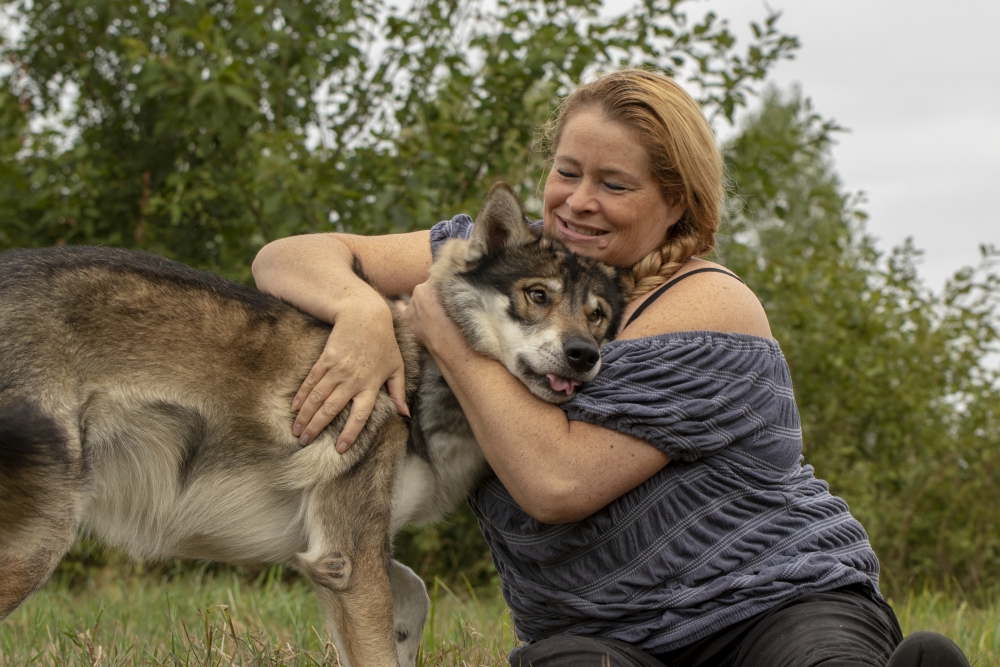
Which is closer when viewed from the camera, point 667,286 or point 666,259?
point 667,286

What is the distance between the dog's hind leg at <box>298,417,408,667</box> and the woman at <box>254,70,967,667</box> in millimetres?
195

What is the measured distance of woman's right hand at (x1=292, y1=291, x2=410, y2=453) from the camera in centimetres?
270

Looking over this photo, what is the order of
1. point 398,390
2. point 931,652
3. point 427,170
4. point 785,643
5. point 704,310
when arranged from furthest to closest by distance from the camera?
1. point 427,170
2. point 398,390
3. point 704,310
4. point 785,643
5. point 931,652

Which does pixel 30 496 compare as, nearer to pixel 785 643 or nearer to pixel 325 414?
pixel 325 414

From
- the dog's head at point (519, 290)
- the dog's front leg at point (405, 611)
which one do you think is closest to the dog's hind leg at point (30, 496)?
the dog's front leg at point (405, 611)

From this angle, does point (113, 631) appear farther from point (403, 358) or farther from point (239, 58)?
point (239, 58)

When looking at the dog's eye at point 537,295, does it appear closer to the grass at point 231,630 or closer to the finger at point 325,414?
the finger at point 325,414

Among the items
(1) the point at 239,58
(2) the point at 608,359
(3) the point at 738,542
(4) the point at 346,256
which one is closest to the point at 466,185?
(1) the point at 239,58

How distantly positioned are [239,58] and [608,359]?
3347mm

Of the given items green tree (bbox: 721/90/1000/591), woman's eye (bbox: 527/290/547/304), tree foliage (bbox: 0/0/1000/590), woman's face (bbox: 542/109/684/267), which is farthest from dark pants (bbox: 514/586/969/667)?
green tree (bbox: 721/90/1000/591)

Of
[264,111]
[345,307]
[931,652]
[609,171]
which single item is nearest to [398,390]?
[345,307]

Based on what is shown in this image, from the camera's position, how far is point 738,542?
2492mm

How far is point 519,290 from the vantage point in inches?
115

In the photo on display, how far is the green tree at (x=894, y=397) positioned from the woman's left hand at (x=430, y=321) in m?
3.72
